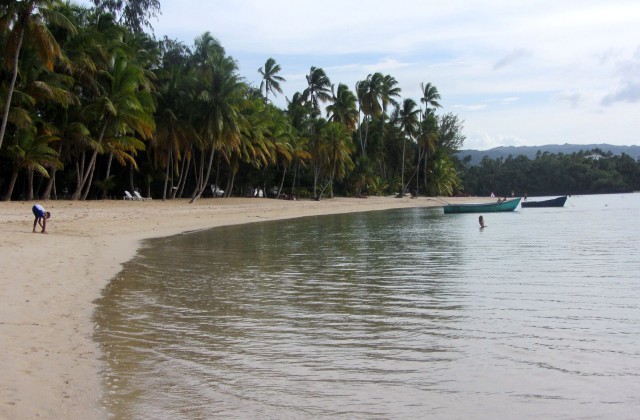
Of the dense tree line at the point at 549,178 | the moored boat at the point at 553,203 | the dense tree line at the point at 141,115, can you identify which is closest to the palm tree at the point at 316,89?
the dense tree line at the point at 141,115

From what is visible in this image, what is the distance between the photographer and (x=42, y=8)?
23.6m

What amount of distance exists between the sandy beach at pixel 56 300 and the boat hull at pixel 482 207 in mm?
23821

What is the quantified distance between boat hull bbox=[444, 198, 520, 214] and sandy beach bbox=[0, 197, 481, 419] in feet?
78.2

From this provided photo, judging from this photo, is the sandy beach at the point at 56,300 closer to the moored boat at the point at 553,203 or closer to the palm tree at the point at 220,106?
the palm tree at the point at 220,106

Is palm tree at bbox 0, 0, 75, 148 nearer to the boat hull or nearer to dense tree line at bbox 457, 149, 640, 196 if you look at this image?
the boat hull

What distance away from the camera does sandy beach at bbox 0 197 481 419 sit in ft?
16.0

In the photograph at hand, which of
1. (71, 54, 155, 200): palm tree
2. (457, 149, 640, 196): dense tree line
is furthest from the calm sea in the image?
(457, 149, 640, 196): dense tree line

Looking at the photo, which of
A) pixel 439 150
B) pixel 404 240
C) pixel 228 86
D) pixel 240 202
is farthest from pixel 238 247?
pixel 439 150

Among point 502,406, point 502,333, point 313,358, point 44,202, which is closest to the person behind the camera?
point 502,406

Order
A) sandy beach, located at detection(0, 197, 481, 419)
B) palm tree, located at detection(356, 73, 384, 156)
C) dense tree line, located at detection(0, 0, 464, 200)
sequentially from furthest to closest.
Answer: palm tree, located at detection(356, 73, 384, 156) < dense tree line, located at detection(0, 0, 464, 200) < sandy beach, located at detection(0, 197, 481, 419)

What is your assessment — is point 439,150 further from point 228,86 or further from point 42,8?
point 42,8

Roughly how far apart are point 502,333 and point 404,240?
14.4 metres

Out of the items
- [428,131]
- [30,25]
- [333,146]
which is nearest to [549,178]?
[428,131]

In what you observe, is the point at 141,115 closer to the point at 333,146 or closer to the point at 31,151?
the point at 31,151
